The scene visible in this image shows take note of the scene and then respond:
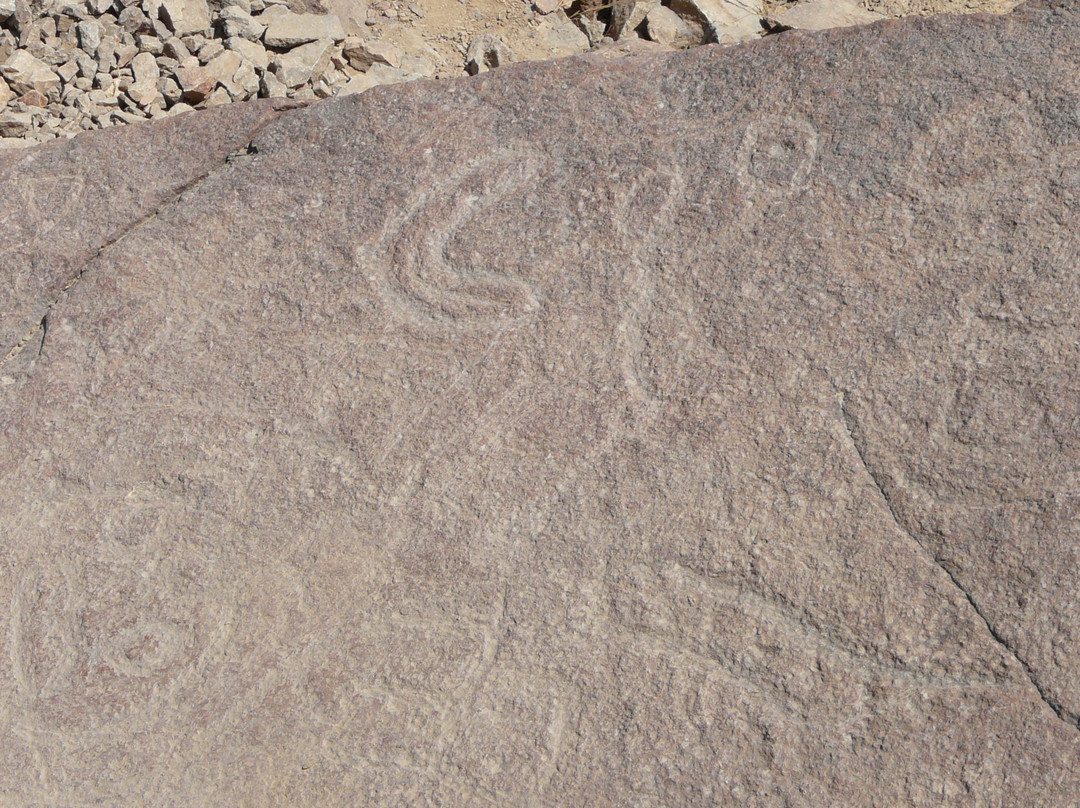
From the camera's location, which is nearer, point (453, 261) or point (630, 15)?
point (453, 261)

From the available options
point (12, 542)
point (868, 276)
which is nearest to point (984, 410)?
point (868, 276)

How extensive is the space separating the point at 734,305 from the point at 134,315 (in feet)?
2.98

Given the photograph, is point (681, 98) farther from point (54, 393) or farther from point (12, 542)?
point (12, 542)

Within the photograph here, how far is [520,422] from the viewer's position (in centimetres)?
151

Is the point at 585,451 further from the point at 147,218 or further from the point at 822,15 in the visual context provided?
the point at 822,15

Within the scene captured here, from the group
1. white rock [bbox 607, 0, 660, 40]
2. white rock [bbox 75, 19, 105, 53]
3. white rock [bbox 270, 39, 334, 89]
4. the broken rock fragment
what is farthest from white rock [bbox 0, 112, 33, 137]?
white rock [bbox 607, 0, 660, 40]

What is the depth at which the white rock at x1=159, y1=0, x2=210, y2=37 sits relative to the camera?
9.07 ft

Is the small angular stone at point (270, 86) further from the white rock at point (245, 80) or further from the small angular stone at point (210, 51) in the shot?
the small angular stone at point (210, 51)

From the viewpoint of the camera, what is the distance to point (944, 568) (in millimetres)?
1338

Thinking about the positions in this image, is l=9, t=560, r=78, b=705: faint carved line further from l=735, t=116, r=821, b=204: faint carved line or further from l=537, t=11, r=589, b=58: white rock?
l=537, t=11, r=589, b=58: white rock

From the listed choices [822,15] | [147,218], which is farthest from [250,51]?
[822,15]

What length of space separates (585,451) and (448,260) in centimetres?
37

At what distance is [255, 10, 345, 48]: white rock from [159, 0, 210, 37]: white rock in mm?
135

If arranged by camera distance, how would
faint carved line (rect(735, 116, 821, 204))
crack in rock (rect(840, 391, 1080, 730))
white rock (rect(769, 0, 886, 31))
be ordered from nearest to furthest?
crack in rock (rect(840, 391, 1080, 730)), faint carved line (rect(735, 116, 821, 204)), white rock (rect(769, 0, 886, 31))
